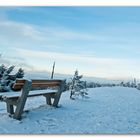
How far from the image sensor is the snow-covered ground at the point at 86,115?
573 cm

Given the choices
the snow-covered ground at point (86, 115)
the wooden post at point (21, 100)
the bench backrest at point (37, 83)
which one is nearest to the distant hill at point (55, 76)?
the bench backrest at point (37, 83)

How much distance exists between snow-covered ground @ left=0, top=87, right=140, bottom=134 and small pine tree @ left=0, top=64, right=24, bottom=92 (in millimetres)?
502

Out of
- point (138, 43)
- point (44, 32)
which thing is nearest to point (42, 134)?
point (44, 32)

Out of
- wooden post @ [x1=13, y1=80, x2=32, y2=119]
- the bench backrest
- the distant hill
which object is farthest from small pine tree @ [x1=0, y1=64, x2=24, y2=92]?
wooden post @ [x1=13, y1=80, x2=32, y2=119]

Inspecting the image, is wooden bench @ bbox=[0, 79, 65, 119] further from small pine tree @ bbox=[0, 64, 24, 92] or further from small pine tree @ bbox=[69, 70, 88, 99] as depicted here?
small pine tree @ bbox=[69, 70, 88, 99]

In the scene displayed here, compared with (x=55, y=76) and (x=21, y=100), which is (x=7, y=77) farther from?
(x=21, y=100)

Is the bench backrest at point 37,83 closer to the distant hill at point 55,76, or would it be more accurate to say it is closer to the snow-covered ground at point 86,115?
the distant hill at point 55,76

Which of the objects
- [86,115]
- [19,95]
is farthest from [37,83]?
[86,115]

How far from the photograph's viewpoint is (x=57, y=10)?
5.95 meters

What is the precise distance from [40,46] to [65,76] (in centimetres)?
71

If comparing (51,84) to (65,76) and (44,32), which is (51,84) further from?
(44,32)

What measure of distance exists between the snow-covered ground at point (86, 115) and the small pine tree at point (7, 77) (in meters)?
0.50

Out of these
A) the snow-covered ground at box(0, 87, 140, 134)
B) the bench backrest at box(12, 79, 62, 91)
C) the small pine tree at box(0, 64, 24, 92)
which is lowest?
the snow-covered ground at box(0, 87, 140, 134)

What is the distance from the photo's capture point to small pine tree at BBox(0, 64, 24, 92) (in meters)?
6.44
